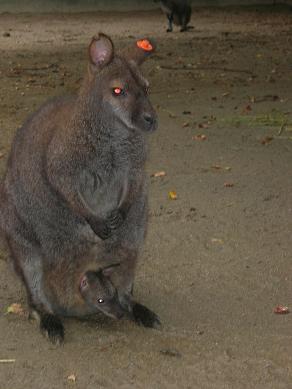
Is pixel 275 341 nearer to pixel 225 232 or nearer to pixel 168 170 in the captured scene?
pixel 225 232

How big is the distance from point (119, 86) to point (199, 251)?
1.53 meters

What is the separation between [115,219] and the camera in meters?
3.56

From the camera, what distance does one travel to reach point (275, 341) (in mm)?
3508

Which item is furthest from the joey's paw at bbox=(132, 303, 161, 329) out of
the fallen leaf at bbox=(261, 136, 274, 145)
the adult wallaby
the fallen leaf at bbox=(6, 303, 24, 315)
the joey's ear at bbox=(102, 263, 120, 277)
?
the fallen leaf at bbox=(261, 136, 274, 145)

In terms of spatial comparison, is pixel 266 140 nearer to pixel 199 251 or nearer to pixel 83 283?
pixel 199 251

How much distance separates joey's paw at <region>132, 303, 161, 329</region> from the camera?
3736 mm

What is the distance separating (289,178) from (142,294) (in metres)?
2.10

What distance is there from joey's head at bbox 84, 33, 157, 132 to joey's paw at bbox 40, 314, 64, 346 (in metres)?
0.85

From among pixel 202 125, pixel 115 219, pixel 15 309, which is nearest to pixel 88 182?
pixel 115 219

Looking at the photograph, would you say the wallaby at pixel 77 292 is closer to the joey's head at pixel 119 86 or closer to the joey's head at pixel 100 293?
the joey's head at pixel 100 293

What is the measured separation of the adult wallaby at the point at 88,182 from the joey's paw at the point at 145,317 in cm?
1

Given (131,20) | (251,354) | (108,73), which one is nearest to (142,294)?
(251,354)

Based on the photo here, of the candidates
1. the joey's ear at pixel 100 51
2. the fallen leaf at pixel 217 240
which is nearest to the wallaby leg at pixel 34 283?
the joey's ear at pixel 100 51

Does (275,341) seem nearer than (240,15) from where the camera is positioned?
Yes
